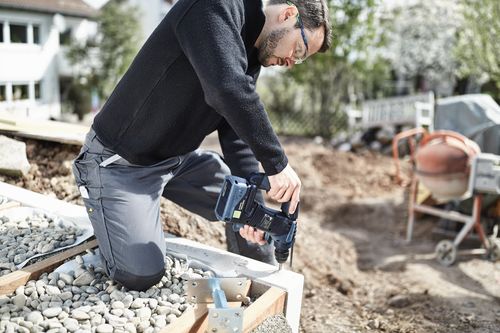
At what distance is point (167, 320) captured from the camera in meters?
2.05

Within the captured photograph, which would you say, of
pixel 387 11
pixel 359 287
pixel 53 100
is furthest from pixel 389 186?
pixel 53 100

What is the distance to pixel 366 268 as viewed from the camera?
4637 millimetres

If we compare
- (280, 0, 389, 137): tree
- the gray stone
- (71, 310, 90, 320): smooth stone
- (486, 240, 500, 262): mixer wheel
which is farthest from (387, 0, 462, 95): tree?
(71, 310, 90, 320): smooth stone

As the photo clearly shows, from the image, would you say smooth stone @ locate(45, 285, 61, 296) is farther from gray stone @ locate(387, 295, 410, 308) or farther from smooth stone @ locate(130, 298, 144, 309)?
gray stone @ locate(387, 295, 410, 308)

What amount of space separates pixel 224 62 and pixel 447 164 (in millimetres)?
3466

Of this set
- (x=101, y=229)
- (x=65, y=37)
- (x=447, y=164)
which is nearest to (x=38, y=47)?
(x=65, y=37)

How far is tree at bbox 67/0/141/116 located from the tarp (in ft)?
47.0

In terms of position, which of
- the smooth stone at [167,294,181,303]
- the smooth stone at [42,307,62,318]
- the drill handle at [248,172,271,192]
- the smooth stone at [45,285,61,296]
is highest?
the drill handle at [248,172,271,192]

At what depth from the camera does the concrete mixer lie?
4.38 meters

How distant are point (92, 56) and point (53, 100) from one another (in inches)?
92.0

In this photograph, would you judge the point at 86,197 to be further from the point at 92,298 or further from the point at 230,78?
the point at 230,78

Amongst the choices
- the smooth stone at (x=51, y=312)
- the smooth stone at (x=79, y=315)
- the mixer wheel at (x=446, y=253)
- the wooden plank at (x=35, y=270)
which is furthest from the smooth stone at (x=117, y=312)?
the mixer wheel at (x=446, y=253)

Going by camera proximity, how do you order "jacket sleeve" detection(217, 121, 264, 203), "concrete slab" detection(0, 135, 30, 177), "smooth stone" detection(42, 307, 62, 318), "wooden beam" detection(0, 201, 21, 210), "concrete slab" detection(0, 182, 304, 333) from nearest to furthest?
"smooth stone" detection(42, 307, 62, 318) < "concrete slab" detection(0, 182, 304, 333) < "jacket sleeve" detection(217, 121, 264, 203) < "wooden beam" detection(0, 201, 21, 210) < "concrete slab" detection(0, 135, 30, 177)

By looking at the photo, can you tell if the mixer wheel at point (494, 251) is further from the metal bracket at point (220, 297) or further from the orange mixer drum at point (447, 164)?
the metal bracket at point (220, 297)
